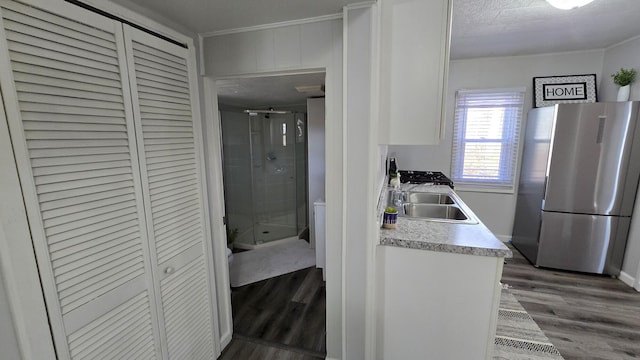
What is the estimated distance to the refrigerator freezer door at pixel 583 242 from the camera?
2764mm

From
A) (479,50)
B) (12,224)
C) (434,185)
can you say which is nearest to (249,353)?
(12,224)

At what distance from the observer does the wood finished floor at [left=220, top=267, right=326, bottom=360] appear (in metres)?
1.95

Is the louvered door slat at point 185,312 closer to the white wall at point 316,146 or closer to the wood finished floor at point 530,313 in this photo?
the wood finished floor at point 530,313

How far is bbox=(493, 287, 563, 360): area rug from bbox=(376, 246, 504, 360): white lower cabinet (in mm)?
581

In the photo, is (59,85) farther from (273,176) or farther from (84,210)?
(273,176)

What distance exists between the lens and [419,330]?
1.63 metres

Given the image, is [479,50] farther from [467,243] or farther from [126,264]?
[126,264]

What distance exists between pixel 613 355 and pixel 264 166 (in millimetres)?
4028

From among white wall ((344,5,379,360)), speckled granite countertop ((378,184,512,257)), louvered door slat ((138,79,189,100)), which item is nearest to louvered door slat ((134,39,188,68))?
louvered door slat ((138,79,189,100))

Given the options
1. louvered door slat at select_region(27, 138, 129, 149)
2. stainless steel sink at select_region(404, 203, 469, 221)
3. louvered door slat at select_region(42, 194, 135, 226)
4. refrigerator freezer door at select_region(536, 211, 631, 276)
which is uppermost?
louvered door slat at select_region(27, 138, 129, 149)

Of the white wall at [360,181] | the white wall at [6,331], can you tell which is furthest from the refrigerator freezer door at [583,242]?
the white wall at [6,331]

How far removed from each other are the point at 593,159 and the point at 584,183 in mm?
254

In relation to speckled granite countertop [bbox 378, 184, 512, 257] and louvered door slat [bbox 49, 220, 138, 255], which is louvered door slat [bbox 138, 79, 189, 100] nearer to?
louvered door slat [bbox 49, 220, 138, 255]

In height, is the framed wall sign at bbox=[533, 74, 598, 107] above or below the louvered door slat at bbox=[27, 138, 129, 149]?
above
